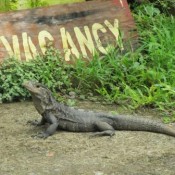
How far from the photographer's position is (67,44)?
9086 mm

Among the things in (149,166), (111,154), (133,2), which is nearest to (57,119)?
(111,154)

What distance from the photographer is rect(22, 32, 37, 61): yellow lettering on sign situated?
875cm

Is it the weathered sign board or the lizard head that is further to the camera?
the weathered sign board

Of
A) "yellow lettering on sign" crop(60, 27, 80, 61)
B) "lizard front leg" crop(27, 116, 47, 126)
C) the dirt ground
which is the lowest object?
the dirt ground

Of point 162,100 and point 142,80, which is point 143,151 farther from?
point 142,80

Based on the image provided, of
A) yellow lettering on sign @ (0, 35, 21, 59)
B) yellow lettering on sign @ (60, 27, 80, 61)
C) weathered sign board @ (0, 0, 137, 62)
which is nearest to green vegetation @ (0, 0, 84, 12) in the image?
weathered sign board @ (0, 0, 137, 62)

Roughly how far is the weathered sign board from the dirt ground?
183 centimetres

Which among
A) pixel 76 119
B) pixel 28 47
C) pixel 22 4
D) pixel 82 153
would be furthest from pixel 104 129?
pixel 22 4

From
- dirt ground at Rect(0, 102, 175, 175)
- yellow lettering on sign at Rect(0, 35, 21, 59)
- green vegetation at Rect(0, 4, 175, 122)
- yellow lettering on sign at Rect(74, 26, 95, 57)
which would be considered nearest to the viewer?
dirt ground at Rect(0, 102, 175, 175)

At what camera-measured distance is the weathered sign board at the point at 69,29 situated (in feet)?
28.8

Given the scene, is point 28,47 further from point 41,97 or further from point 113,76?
point 41,97

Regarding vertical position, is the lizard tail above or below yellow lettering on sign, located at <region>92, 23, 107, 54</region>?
below

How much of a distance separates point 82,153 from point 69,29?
3358 mm

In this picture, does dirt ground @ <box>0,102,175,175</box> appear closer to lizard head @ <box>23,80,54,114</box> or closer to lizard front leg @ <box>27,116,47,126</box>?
lizard front leg @ <box>27,116,47,126</box>
